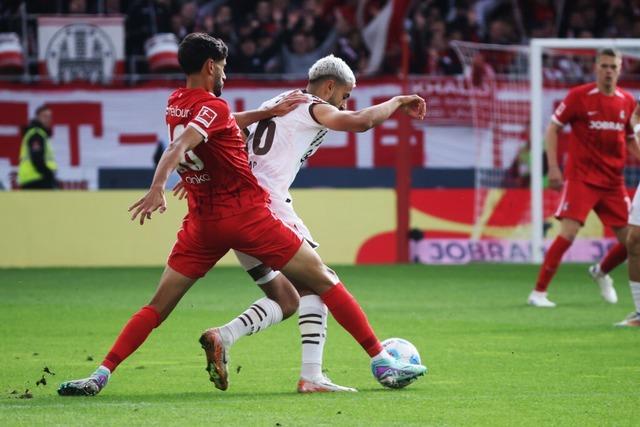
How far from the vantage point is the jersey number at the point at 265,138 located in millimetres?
7980

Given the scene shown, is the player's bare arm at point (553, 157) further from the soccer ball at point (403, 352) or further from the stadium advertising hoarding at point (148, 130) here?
the stadium advertising hoarding at point (148, 130)

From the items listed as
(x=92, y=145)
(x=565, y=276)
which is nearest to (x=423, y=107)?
(x=565, y=276)

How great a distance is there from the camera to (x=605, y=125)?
1287 cm

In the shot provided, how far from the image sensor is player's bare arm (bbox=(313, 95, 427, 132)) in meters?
7.34

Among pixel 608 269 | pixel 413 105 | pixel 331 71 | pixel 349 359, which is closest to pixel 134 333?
pixel 331 71

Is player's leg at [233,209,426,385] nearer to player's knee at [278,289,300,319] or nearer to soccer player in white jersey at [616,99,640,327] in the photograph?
player's knee at [278,289,300,319]

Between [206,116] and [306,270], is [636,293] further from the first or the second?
[206,116]

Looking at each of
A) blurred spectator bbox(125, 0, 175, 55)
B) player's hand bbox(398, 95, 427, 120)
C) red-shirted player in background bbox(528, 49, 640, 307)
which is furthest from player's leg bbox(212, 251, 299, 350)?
blurred spectator bbox(125, 0, 175, 55)

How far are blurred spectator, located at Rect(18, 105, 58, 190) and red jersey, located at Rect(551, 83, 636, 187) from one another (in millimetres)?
7954

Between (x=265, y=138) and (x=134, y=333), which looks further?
(x=265, y=138)

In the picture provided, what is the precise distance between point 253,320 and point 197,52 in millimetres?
1557

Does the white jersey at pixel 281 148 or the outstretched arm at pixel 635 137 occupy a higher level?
the white jersey at pixel 281 148

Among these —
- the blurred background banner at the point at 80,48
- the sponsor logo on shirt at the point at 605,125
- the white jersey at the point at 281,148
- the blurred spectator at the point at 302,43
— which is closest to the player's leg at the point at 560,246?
the sponsor logo on shirt at the point at 605,125

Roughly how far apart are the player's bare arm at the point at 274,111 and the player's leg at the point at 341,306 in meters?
0.83
